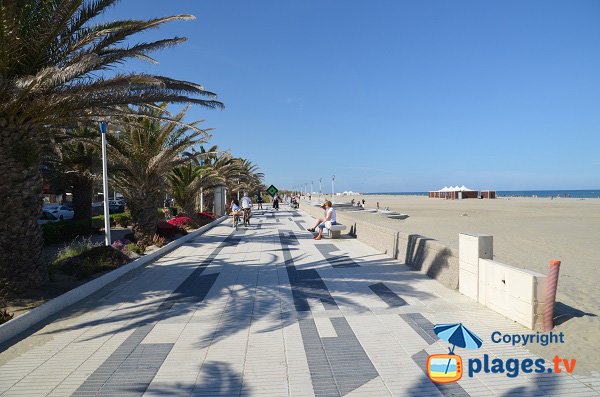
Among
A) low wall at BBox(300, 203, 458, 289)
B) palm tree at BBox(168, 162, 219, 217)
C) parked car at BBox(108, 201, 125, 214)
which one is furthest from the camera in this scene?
parked car at BBox(108, 201, 125, 214)

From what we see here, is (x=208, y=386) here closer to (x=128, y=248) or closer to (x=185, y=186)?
(x=128, y=248)

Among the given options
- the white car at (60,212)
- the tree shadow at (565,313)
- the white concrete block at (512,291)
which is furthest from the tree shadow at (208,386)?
the white car at (60,212)

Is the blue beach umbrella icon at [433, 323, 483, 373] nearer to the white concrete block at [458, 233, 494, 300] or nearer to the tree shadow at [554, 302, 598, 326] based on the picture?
the tree shadow at [554, 302, 598, 326]

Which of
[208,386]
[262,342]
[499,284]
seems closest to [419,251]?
[499,284]

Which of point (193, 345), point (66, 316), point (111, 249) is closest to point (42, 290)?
point (66, 316)

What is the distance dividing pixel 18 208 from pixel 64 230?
977cm

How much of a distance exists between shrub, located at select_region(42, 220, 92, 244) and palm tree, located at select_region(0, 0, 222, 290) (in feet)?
25.8

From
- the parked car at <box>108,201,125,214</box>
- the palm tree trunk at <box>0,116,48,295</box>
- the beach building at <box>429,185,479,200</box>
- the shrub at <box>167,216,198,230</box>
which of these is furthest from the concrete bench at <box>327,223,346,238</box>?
the beach building at <box>429,185,479,200</box>

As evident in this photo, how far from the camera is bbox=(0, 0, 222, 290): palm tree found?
19.4ft

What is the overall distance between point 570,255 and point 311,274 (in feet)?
24.4

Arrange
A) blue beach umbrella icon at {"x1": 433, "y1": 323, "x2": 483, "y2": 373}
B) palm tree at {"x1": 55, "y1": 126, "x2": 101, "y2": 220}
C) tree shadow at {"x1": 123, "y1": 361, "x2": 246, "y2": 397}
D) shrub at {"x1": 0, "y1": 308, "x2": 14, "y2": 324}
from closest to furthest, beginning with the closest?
tree shadow at {"x1": 123, "y1": 361, "x2": 246, "y2": 397} < blue beach umbrella icon at {"x1": 433, "y1": 323, "x2": 483, "y2": 373} < shrub at {"x1": 0, "y1": 308, "x2": 14, "y2": 324} < palm tree at {"x1": 55, "y1": 126, "x2": 101, "y2": 220}

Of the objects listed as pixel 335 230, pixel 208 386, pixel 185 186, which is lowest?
pixel 208 386

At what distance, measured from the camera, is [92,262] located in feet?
27.8

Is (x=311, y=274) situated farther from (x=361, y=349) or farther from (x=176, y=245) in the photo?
(x=176, y=245)
